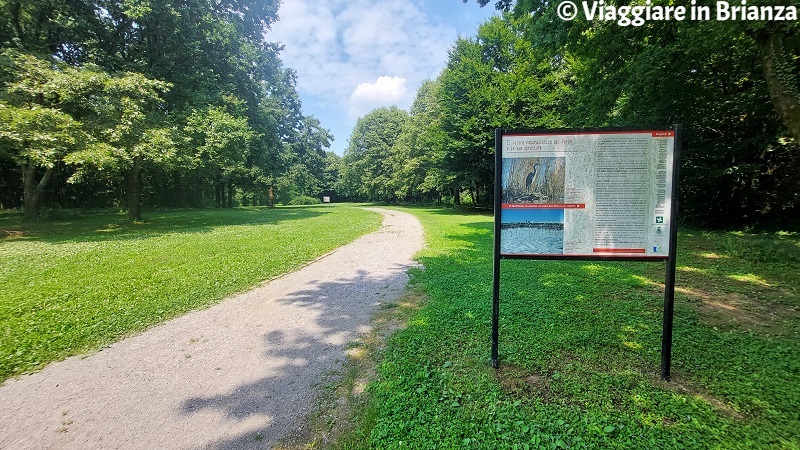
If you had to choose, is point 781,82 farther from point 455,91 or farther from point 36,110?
point 455,91

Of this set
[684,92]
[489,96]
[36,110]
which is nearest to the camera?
[36,110]

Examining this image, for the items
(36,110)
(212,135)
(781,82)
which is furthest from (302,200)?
(781,82)

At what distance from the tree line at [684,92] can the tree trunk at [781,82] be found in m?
0.02

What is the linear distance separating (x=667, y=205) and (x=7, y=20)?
70.0 ft

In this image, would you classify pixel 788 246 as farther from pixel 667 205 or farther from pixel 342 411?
pixel 342 411

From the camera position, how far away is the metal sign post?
278cm

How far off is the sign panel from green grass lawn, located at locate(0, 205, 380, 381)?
→ 15.7ft

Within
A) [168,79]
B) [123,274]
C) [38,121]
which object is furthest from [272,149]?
[123,274]

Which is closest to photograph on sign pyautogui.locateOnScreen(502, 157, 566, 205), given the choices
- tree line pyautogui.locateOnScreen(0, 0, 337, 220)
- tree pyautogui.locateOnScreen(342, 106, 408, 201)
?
tree line pyautogui.locateOnScreen(0, 0, 337, 220)

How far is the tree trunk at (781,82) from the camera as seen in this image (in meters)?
5.52

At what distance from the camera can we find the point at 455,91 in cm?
2422

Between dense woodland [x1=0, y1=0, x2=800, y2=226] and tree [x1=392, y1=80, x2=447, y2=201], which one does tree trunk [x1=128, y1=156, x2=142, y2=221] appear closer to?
dense woodland [x1=0, y1=0, x2=800, y2=226]

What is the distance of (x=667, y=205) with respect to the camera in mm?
2775

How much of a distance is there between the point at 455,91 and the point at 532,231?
23804 mm
